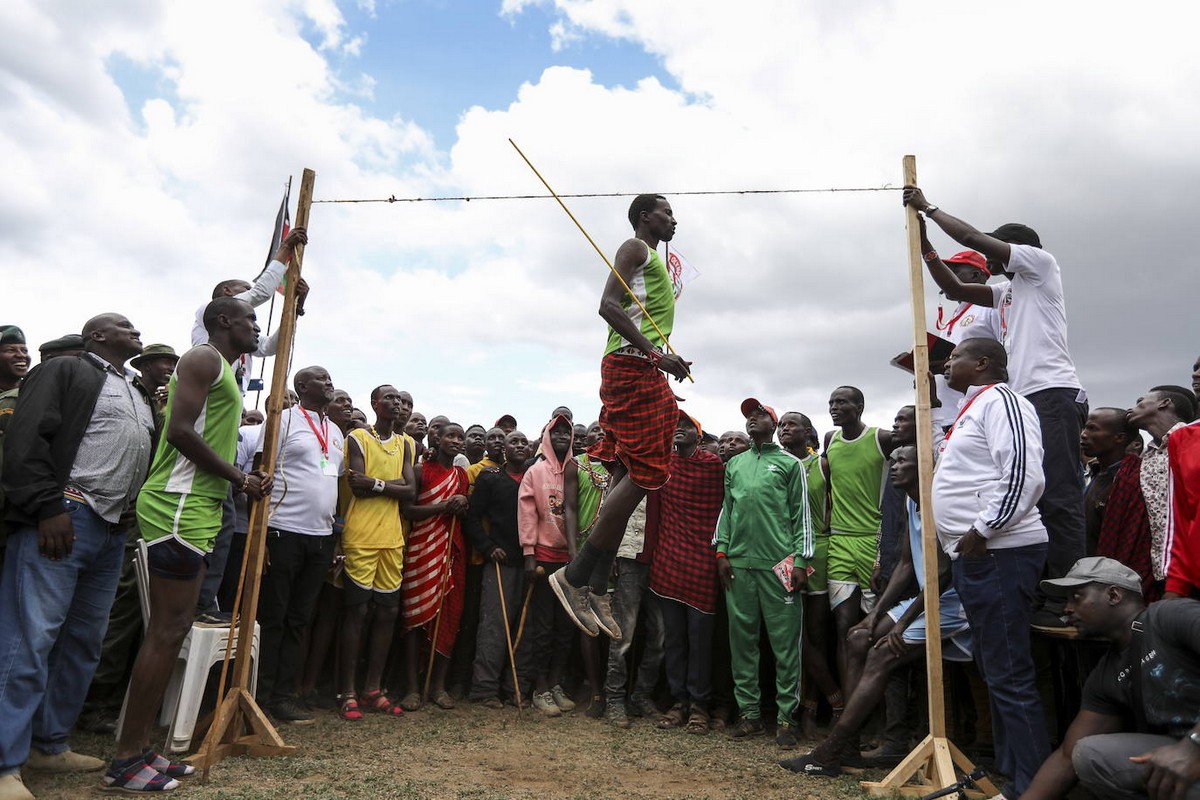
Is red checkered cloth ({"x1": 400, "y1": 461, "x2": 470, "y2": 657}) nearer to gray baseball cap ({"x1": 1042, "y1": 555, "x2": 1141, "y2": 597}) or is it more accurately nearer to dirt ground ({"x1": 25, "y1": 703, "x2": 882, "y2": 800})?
dirt ground ({"x1": 25, "y1": 703, "x2": 882, "y2": 800})

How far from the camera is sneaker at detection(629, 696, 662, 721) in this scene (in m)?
6.73

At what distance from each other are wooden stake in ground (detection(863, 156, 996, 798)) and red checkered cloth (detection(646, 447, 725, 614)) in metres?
2.26

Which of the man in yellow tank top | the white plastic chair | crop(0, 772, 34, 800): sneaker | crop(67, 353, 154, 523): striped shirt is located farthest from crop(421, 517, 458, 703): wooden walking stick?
crop(0, 772, 34, 800): sneaker

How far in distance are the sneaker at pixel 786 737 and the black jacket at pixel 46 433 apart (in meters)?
4.78

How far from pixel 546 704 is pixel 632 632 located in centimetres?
93

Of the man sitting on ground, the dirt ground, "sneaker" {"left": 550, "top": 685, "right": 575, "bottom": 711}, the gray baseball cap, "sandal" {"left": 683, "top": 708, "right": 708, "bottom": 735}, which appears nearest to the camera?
the man sitting on ground

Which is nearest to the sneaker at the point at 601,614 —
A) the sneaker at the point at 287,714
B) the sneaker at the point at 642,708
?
the sneaker at the point at 642,708

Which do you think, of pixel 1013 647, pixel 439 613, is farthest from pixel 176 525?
pixel 1013 647

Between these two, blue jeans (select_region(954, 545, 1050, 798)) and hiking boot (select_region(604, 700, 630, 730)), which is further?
hiking boot (select_region(604, 700, 630, 730))

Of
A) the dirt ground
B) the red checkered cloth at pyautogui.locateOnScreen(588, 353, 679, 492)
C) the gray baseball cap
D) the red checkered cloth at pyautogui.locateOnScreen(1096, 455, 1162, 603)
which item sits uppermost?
the red checkered cloth at pyautogui.locateOnScreen(588, 353, 679, 492)

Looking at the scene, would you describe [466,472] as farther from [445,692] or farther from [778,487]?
[778,487]

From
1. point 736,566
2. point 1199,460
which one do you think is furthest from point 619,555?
point 1199,460

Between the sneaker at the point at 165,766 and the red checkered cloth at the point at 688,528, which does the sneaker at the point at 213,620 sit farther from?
the red checkered cloth at the point at 688,528

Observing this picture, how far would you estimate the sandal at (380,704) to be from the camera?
254 inches
